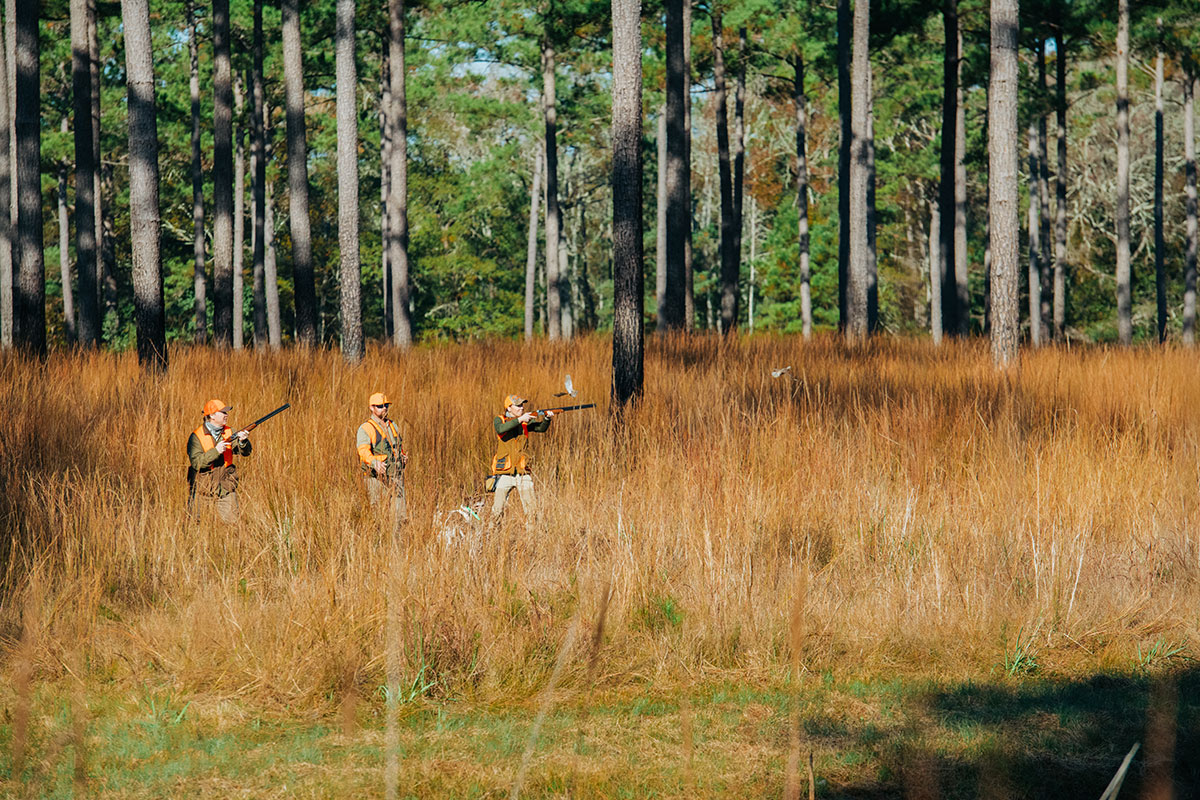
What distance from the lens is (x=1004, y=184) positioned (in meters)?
12.1

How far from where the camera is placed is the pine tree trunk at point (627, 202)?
33.0 feet

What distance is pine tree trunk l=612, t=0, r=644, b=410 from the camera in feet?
33.0

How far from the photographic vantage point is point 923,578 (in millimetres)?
5957

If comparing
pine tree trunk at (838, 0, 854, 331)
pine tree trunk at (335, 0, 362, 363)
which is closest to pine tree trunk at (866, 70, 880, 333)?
pine tree trunk at (838, 0, 854, 331)

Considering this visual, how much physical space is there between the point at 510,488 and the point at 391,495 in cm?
101

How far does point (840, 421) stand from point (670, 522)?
2.98 meters

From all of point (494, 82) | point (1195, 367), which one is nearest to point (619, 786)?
point (1195, 367)

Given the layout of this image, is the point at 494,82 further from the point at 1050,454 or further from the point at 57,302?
the point at 1050,454

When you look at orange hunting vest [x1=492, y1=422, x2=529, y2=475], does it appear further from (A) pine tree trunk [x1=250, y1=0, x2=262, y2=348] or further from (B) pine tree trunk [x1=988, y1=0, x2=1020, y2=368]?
(A) pine tree trunk [x1=250, y1=0, x2=262, y2=348]

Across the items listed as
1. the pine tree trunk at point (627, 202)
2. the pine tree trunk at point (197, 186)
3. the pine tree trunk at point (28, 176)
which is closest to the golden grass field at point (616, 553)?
the pine tree trunk at point (627, 202)

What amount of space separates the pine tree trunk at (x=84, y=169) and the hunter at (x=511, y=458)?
1338 centimetres

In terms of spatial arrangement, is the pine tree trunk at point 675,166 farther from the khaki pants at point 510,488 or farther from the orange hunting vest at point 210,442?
the orange hunting vest at point 210,442

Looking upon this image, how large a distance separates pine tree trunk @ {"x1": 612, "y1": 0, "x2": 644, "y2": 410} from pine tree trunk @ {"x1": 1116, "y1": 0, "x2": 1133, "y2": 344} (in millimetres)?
17560

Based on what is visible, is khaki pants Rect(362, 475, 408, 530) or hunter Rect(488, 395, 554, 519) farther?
hunter Rect(488, 395, 554, 519)
